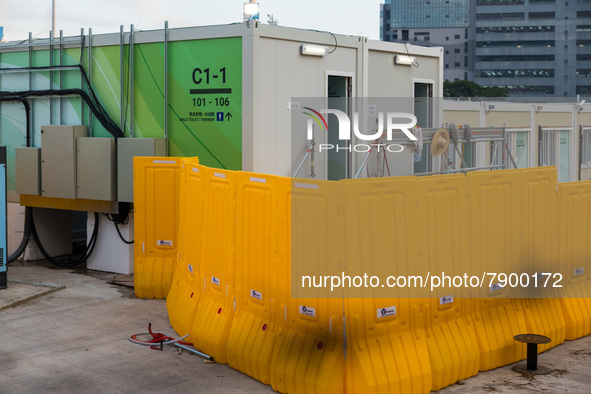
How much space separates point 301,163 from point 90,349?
17.5 feet

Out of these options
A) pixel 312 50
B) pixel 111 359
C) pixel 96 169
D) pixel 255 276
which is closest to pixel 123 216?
pixel 96 169

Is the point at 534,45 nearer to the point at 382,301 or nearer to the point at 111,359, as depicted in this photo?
the point at 111,359

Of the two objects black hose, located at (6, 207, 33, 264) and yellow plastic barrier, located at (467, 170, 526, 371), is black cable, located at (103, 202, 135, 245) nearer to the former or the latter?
black hose, located at (6, 207, 33, 264)

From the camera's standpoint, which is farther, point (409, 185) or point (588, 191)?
point (588, 191)

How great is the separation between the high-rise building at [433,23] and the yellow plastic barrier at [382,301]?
154 meters

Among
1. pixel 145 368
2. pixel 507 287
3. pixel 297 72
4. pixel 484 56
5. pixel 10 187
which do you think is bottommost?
pixel 145 368

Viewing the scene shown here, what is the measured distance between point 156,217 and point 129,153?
5.90 feet

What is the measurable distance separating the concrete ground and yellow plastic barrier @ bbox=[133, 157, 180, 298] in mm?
500

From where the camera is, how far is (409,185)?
7.16 metres

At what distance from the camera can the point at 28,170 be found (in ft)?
45.0

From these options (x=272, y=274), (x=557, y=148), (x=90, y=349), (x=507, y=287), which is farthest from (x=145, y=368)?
(x=557, y=148)

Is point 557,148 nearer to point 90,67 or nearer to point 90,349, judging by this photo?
point 90,67

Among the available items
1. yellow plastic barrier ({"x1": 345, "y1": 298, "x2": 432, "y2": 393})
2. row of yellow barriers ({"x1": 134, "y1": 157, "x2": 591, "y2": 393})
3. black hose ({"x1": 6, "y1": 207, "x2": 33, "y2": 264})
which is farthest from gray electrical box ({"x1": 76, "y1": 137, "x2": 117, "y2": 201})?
yellow plastic barrier ({"x1": 345, "y1": 298, "x2": 432, "y2": 393})

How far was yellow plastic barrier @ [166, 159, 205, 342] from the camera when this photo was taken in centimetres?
894
